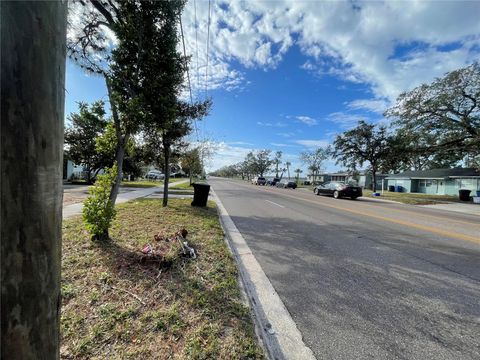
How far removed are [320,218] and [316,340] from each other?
7513 mm

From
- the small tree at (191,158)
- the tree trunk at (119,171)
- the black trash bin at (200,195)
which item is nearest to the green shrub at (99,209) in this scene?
the tree trunk at (119,171)

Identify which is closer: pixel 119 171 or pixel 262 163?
pixel 119 171

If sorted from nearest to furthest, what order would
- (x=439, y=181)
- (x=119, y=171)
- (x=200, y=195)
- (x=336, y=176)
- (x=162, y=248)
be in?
1. (x=162, y=248)
2. (x=119, y=171)
3. (x=200, y=195)
4. (x=439, y=181)
5. (x=336, y=176)

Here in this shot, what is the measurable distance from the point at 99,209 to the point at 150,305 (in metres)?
2.66

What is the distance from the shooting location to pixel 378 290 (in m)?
3.56

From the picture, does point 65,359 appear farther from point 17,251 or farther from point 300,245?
point 300,245

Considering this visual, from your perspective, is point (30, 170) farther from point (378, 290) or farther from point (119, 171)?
point (119, 171)

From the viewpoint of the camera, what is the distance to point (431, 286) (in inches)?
147

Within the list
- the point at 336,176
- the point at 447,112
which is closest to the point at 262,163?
the point at 336,176

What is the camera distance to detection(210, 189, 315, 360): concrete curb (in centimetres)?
231

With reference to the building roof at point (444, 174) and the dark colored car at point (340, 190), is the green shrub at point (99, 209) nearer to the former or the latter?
the dark colored car at point (340, 190)

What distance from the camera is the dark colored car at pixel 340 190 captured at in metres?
20.7

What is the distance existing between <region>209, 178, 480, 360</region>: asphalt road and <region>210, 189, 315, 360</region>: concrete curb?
0.32ft

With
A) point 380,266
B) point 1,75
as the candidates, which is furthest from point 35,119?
point 380,266
